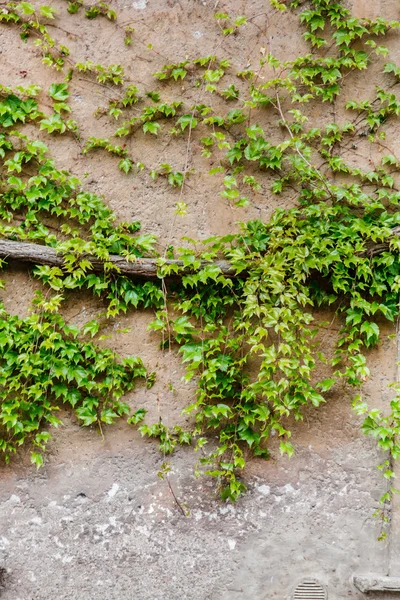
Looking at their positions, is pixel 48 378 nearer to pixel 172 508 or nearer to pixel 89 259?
pixel 89 259

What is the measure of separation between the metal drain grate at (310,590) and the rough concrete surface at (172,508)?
4cm

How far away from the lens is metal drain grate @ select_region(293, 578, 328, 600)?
3045 millimetres

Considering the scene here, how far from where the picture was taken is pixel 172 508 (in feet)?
10.2

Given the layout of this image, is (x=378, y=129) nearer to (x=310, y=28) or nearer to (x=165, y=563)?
(x=310, y=28)

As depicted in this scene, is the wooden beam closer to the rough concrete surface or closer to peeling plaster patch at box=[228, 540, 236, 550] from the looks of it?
the rough concrete surface

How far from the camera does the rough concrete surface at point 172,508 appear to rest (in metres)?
3.03

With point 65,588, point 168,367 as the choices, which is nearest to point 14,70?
point 168,367

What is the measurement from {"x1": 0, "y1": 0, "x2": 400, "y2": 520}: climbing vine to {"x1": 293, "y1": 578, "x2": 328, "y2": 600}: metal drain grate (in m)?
0.65

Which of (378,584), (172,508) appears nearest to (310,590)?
(378,584)

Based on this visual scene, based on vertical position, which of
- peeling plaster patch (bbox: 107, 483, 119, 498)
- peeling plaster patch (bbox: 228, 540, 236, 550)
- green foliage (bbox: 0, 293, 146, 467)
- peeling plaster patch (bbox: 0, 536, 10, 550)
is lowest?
peeling plaster patch (bbox: 0, 536, 10, 550)

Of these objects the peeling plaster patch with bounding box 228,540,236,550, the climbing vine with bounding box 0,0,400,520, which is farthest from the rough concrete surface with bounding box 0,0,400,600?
the climbing vine with bounding box 0,0,400,520

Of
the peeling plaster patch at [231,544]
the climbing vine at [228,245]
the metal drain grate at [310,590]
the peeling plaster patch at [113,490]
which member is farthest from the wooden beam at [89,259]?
the metal drain grate at [310,590]

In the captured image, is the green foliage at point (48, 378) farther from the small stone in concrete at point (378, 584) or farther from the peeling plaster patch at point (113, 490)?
the small stone in concrete at point (378, 584)

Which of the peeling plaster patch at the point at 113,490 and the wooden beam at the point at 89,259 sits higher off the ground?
the wooden beam at the point at 89,259
